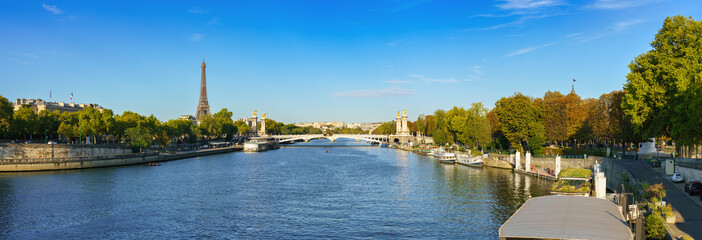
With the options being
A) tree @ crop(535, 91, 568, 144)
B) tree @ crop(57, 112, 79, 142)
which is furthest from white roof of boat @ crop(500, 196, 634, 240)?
tree @ crop(57, 112, 79, 142)

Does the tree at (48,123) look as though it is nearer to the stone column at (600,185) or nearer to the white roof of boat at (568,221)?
the stone column at (600,185)

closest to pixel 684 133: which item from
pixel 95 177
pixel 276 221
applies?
pixel 276 221

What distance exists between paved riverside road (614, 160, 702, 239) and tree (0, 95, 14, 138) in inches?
3813

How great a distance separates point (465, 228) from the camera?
102 feet

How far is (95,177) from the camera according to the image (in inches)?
2360

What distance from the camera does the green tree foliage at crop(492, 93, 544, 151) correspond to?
7025cm

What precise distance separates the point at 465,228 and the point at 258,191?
25.1 metres

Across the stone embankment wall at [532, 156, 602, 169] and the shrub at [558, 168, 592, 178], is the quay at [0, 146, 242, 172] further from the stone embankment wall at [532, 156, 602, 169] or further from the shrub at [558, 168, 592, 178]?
the shrub at [558, 168, 592, 178]

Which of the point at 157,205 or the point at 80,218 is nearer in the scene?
the point at 80,218

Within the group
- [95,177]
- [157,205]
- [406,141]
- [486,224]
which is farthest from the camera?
[406,141]

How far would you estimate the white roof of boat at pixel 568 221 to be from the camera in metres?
17.0

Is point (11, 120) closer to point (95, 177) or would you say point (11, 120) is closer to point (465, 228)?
point (95, 177)

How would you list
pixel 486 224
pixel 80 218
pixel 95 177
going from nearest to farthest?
1. pixel 486 224
2. pixel 80 218
3. pixel 95 177

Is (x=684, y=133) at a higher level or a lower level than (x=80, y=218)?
higher
